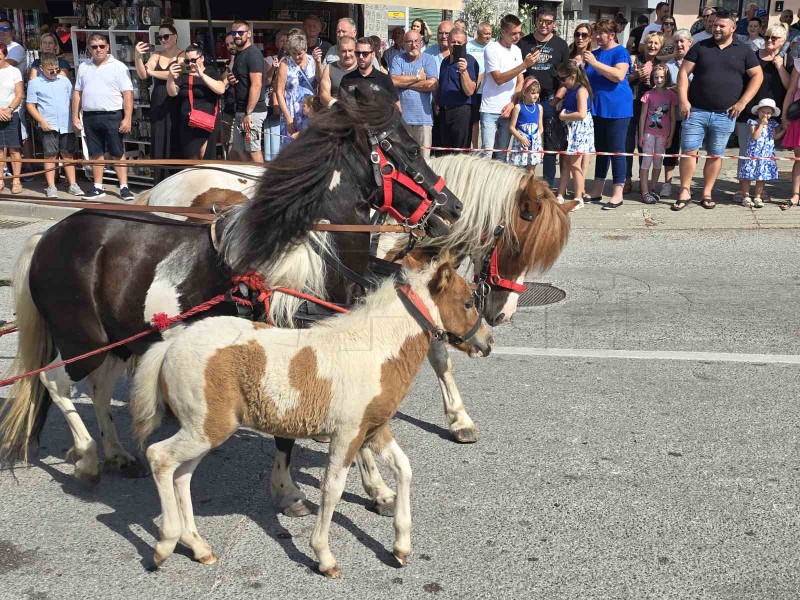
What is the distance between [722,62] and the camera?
11.4 metres

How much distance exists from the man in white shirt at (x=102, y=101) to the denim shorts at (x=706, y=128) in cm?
752

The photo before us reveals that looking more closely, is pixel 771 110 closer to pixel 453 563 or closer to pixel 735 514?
pixel 735 514

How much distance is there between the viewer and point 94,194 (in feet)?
41.1

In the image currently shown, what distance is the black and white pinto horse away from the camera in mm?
4238

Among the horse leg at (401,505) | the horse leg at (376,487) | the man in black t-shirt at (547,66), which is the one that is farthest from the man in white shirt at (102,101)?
the horse leg at (401,505)

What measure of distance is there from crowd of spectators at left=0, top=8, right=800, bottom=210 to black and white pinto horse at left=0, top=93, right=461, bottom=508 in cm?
632

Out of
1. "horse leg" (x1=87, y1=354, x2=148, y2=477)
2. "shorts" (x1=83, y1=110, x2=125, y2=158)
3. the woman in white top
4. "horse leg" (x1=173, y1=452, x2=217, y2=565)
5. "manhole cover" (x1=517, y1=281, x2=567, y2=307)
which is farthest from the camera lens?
the woman in white top

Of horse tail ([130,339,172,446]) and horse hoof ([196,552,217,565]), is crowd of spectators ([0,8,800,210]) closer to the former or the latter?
horse tail ([130,339,172,446])

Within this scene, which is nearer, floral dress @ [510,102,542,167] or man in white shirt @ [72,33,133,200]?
floral dress @ [510,102,542,167]

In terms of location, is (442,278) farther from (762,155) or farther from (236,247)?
(762,155)

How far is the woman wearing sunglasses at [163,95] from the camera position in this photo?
10.7 metres

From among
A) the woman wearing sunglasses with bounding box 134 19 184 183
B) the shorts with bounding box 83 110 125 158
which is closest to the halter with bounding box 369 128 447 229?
the woman wearing sunglasses with bounding box 134 19 184 183

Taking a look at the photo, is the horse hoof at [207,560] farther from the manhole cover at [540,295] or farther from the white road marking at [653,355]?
the manhole cover at [540,295]

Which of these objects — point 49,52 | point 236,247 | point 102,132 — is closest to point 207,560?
point 236,247
